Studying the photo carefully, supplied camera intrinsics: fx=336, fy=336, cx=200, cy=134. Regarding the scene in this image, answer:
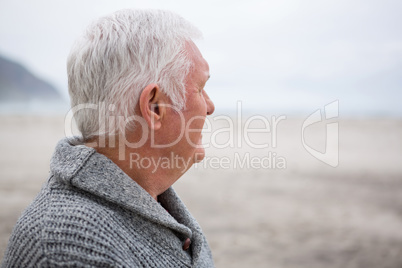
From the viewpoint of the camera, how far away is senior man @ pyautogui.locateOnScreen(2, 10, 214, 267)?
3.35 feet

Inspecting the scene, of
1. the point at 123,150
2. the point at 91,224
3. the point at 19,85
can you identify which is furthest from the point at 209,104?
the point at 19,85

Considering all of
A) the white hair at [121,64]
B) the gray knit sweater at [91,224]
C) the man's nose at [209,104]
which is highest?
the white hair at [121,64]

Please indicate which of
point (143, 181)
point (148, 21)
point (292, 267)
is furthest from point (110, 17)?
point (292, 267)

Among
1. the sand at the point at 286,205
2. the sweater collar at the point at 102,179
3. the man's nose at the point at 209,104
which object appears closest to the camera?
the sweater collar at the point at 102,179

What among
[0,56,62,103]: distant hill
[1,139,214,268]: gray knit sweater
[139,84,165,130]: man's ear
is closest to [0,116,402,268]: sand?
[1,139,214,268]: gray knit sweater

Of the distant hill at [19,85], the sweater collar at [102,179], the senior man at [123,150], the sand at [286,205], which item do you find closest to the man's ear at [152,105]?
the senior man at [123,150]

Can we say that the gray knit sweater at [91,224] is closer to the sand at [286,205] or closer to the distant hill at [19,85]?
the sand at [286,205]

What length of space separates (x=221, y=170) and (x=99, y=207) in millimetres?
8368

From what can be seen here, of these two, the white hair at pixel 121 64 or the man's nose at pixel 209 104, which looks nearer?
the white hair at pixel 121 64

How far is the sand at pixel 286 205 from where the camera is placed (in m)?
4.68

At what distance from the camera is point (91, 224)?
3.42 ft

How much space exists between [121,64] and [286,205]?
6080 mm

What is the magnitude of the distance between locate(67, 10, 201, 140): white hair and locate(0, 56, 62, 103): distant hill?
48755 mm

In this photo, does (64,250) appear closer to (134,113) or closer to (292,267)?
(134,113)
